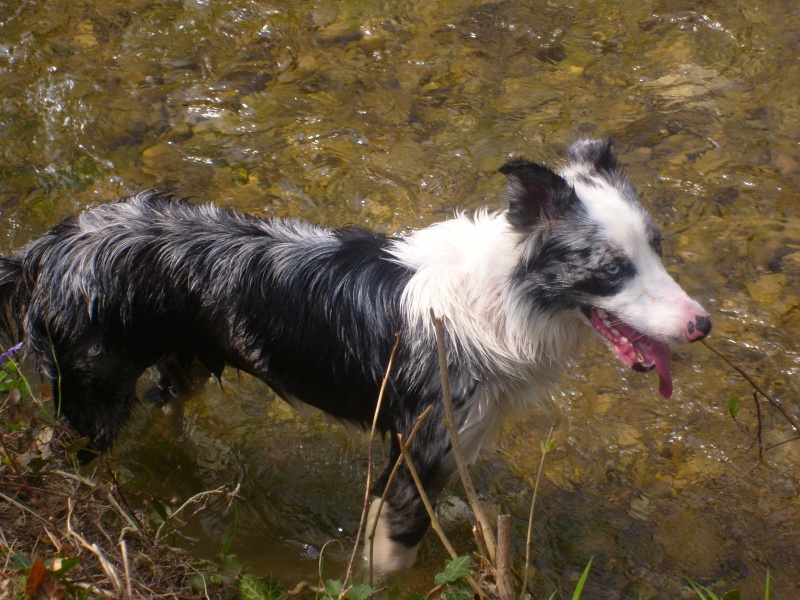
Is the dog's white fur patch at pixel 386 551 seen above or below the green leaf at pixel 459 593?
below

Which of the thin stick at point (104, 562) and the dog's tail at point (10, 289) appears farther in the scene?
the dog's tail at point (10, 289)

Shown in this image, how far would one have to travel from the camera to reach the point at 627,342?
10.1ft

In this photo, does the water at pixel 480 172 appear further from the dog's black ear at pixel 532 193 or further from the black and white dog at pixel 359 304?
the dog's black ear at pixel 532 193

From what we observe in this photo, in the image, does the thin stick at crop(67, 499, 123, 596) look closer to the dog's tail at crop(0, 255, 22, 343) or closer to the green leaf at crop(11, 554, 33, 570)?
the green leaf at crop(11, 554, 33, 570)

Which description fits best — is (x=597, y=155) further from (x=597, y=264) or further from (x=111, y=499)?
(x=111, y=499)

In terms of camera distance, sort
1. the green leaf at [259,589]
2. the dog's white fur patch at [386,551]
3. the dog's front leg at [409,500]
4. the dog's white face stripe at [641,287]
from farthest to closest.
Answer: the dog's white fur patch at [386,551]
the dog's front leg at [409,500]
the dog's white face stripe at [641,287]
the green leaf at [259,589]

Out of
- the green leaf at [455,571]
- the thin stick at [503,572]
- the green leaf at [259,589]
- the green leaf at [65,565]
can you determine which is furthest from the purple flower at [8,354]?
the thin stick at [503,572]

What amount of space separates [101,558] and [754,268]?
4064mm

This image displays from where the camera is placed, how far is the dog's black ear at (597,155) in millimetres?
3406

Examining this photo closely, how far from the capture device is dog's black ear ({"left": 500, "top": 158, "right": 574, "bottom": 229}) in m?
3.00

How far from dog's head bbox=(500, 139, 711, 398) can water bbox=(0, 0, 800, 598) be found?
3.99ft

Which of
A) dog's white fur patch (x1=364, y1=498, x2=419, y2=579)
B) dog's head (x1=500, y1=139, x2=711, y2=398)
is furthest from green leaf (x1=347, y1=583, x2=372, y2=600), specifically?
dog's head (x1=500, y1=139, x2=711, y2=398)

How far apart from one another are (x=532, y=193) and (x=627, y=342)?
26.2 inches

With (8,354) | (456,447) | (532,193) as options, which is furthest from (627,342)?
(8,354)
